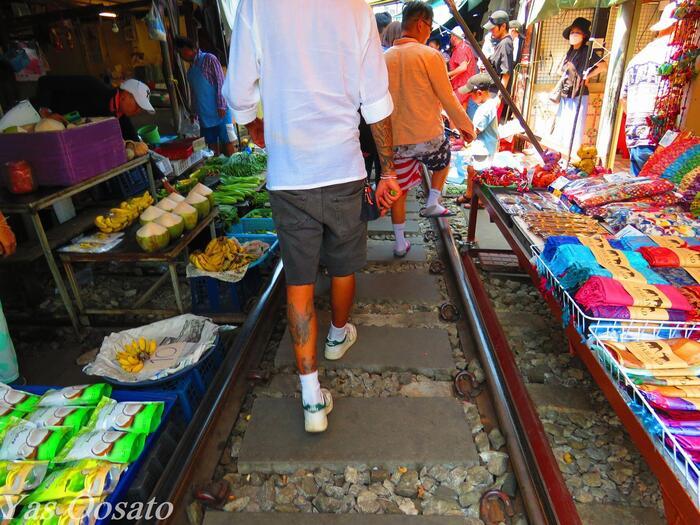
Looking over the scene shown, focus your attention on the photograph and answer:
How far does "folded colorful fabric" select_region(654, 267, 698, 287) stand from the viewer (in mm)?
2210

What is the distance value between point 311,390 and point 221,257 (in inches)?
67.4

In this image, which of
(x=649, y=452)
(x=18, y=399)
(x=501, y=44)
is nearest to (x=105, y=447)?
(x=18, y=399)

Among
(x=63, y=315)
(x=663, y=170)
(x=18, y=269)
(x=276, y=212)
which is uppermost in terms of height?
(x=276, y=212)

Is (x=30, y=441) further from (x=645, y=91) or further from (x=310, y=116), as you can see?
(x=645, y=91)

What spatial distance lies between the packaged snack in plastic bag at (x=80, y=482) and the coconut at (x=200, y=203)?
2.50 m

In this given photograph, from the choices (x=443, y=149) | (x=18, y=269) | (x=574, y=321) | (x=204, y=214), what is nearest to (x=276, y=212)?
(x=574, y=321)

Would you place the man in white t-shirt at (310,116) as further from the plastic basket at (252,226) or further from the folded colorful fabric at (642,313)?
the plastic basket at (252,226)

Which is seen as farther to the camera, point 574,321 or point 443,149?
point 443,149

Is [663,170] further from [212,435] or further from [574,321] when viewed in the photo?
[212,435]

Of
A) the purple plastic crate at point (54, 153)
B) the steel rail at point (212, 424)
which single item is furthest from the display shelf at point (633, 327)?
the purple plastic crate at point (54, 153)

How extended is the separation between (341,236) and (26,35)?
8.28m

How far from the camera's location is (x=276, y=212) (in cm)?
240

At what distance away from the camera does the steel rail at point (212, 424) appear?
204 cm

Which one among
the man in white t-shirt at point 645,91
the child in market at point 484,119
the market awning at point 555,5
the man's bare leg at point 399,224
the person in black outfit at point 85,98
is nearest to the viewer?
the man's bare leg at point 399,224
